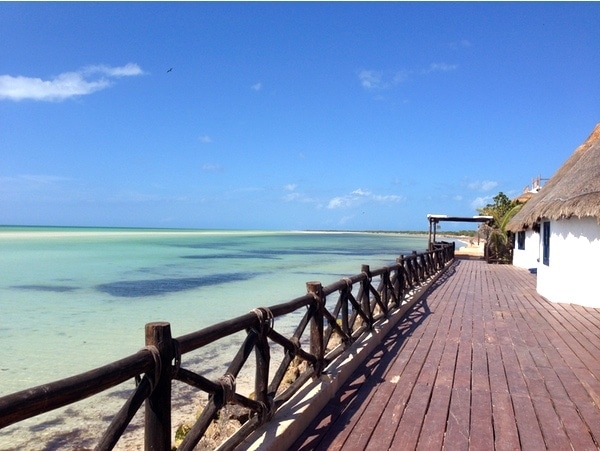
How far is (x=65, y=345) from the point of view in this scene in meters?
8.62

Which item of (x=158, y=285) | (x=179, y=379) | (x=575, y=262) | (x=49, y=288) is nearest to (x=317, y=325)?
(x=179, y=379)

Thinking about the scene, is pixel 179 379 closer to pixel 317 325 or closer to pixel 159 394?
pixel 159 394

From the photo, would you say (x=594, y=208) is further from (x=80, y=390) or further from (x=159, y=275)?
(x=159, y=275)

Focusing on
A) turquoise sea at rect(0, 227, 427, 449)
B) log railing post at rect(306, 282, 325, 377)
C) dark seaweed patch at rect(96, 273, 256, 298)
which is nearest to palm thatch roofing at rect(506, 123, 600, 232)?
log railing post at rect(306, 282, 325, 377)

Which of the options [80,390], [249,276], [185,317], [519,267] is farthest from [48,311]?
[519,267]

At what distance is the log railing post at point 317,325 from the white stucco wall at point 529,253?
13659 millimetres

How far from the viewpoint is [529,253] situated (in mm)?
16891

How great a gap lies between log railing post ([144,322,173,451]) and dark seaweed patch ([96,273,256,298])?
13.4m

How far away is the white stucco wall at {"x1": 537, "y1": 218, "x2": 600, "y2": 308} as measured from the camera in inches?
310

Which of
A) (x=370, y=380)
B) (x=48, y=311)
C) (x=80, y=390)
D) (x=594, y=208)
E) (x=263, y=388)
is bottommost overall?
(x=48, y=311)

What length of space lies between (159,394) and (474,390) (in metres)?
2.93

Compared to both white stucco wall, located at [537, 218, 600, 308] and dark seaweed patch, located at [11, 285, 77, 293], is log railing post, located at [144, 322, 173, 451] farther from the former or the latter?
dark seaweed patch, located at [11, 285, 77, 293]

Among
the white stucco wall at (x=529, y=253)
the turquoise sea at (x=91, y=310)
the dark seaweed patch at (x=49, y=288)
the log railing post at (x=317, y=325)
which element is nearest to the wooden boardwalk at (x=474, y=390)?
the log railing post at (x=317, y=325)

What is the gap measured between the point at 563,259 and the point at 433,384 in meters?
5.81
